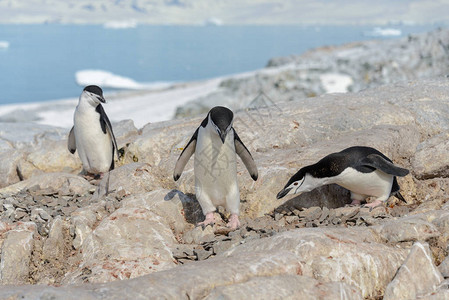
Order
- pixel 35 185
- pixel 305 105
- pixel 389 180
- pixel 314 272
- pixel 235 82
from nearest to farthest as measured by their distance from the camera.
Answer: pixel 314 272 < pixel 389 180 < pixel 35 185 < pixel 305 105 < pixel 235 82

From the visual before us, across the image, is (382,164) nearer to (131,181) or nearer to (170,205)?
(170,205)

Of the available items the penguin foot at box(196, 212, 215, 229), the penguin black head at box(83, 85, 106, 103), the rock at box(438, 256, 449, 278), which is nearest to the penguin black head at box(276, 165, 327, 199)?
the penguin foot at box(196, 212, 215, 229)

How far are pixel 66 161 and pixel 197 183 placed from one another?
289cm

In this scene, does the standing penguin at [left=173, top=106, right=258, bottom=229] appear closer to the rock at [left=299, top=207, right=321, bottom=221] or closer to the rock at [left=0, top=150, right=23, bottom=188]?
the rock at [left=299, top=207, right=321, bottom=221]

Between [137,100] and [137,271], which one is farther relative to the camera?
[137,100]

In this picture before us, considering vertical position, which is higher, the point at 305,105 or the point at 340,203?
the point at 305,105

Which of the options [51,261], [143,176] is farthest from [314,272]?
[143,176]

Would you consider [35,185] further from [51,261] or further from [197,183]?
[197,183]

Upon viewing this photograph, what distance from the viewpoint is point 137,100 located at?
2212cm

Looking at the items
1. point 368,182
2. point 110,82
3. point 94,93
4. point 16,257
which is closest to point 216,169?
point 368,182

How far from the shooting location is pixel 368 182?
438 cm

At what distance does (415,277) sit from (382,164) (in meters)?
1.38

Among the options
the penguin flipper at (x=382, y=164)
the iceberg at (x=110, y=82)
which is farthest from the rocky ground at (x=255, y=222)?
the iceberg at (x=110, y=82)

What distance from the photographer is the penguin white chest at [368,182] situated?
4.34 meters
